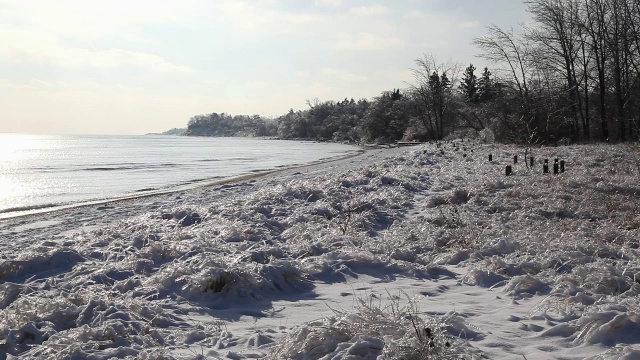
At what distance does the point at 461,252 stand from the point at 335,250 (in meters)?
2.04

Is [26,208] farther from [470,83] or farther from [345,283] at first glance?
[470,83]

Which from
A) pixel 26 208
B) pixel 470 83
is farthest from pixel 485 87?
pixel 26 208

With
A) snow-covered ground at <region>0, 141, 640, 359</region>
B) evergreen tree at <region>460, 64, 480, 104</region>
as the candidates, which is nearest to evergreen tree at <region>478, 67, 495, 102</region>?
evergreen tree at <region>460, 64, 480, 104</region>

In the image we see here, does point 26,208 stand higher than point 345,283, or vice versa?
point 26,208

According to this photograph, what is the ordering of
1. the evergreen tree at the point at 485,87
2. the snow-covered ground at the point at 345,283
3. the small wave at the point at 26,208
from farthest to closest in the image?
the evergreen tree at the point at 485,87 → the small wave at the point at 26,208 → the snow-covered ground at the point at 345,283

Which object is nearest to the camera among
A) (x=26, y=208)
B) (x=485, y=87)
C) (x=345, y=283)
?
(x=345, y=283)

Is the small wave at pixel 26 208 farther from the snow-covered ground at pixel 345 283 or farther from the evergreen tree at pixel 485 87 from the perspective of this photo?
the evergreen tree at pixel 485 87

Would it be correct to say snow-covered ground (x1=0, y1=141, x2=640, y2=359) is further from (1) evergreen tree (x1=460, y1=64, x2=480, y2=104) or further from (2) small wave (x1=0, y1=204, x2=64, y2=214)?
(1) evergreen tree (x1=460, y1=64, x2=480, y2=104)

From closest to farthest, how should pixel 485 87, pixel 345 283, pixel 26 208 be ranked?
pixel 345 283, pixel 26 208, pixel 485 87

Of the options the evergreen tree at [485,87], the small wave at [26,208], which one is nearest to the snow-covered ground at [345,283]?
the small wave at [26,208]

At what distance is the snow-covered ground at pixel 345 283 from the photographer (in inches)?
165

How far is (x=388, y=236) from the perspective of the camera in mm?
8914

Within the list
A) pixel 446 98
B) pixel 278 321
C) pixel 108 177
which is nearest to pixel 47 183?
pixel 108 177

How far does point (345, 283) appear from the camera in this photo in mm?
6418
